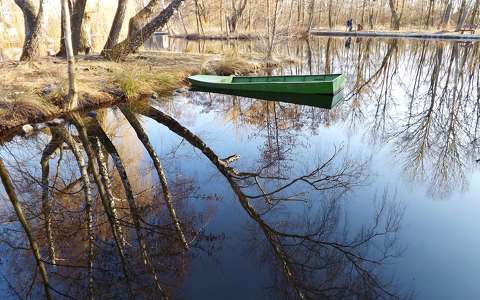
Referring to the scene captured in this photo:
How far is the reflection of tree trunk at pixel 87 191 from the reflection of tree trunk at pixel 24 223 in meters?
0.46

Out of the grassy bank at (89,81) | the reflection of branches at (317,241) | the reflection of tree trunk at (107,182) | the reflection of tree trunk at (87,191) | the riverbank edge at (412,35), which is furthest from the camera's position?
the riverbank edge at (412,35)

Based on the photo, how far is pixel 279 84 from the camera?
39.6 feet

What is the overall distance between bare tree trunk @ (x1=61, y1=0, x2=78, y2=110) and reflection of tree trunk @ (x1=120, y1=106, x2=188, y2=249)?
1.39 metres

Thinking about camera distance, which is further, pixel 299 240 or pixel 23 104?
pixel 23 104

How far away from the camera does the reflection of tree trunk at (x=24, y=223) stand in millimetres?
4436

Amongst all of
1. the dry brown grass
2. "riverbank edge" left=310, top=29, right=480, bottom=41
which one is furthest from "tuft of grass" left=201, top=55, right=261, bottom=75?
"riverbank edge" left=310, top=29, right=480, bottom=41

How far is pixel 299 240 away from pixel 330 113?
631 cm

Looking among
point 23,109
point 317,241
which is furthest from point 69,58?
point 317,241

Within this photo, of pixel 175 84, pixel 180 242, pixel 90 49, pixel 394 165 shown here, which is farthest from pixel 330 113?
pixel 90 49

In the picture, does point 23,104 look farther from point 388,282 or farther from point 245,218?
point 388,282

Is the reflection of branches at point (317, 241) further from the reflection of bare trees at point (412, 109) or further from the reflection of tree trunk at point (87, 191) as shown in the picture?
the reflection of tree trunk at point (87, 191)

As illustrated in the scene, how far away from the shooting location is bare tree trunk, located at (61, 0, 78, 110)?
836 cm

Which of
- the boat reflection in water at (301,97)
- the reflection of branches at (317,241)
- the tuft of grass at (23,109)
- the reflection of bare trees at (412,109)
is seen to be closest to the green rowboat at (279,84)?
the boat reflection in water at (301,97)

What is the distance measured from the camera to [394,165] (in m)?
7.57
